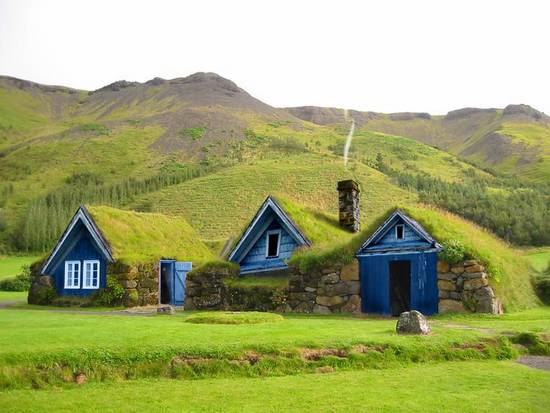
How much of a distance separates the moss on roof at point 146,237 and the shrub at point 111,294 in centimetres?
135

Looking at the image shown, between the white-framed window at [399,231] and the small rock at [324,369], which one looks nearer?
the small rock at [324,369]

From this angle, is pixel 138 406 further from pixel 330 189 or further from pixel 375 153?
pixel 375 153

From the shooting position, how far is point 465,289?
21953 mm

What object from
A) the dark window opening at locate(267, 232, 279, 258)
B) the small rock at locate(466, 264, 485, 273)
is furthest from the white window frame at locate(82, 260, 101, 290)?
the small rock at locate(466, 264, 485, 273)

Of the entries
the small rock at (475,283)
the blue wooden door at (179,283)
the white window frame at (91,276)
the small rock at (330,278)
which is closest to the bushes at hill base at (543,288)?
the small rock at (475,283)

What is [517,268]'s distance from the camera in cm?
2730

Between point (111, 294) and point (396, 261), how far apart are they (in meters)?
16.2

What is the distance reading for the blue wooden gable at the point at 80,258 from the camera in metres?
33.7

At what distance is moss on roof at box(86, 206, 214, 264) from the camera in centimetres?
3406

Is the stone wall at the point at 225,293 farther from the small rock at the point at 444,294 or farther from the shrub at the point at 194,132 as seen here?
the shrub at the point at 194,132

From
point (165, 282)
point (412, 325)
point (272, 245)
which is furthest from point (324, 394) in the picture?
point (165, 282)

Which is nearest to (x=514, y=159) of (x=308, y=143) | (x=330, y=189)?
(x=308, y=143)

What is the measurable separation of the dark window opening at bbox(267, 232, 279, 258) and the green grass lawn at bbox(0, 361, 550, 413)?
16510 mm

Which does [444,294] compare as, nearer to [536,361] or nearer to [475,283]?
[475,283]
